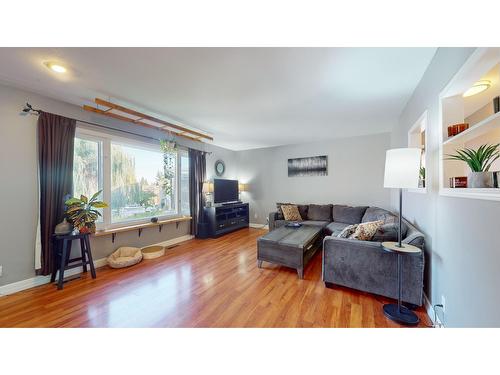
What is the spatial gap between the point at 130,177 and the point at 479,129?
4.18 metres

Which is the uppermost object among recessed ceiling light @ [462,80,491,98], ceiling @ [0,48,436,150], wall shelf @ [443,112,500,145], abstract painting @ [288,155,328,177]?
ceiling @ [0,48,436,150]

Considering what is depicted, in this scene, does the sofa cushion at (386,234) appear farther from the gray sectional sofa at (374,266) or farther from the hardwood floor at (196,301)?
the hardwood floor at (196,301)

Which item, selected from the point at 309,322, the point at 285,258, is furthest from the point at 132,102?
the point at 309,322

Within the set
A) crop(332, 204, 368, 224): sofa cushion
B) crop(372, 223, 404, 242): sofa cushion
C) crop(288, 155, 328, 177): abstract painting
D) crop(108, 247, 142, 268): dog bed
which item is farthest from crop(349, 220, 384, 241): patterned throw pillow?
crop(108, 247, 142, 268): dog bed

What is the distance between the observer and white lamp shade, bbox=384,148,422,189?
1.51 metres

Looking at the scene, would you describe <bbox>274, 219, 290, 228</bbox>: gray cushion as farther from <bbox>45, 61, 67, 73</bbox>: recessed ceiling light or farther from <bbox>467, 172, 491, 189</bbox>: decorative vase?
<bbox>45, 61, 67, 73</bbox>: recessed ceiling light

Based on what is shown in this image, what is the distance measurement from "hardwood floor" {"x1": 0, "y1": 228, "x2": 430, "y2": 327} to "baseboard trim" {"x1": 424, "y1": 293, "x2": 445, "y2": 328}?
0.05 m

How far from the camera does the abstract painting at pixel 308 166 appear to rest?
4.66 meters

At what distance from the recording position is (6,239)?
2.04 meters

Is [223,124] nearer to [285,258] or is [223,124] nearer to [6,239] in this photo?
[285,258]

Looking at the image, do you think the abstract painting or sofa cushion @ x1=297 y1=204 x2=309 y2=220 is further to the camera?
the abstract painting

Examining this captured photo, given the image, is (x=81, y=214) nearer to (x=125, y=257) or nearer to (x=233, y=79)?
(x=125, y=257)

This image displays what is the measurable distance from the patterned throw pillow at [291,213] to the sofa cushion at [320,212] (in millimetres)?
284
